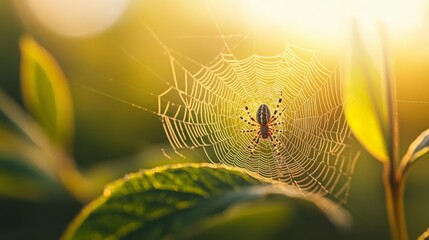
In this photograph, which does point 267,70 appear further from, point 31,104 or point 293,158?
point 31,104

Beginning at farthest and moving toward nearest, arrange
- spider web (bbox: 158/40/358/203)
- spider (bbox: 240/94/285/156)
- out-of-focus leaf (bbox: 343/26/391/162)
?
spider (bbox: 240/94/285/156)
spider web (bbox: 158/40/358/203)
out-of-focus leaf (bbox: 343/26/391/162)

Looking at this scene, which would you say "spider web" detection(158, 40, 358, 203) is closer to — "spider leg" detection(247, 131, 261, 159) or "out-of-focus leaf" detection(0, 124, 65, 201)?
"spider leg" detection(247, 131, 261, 159)

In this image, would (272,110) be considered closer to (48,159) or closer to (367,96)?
(48,159)

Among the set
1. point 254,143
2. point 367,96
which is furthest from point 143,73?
point 367,96

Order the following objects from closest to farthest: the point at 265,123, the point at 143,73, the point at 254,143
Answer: the point at 143,73, the point at 254,143, the point at 265,123

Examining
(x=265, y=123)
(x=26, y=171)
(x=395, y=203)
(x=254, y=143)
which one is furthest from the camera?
(x=265, y=123)

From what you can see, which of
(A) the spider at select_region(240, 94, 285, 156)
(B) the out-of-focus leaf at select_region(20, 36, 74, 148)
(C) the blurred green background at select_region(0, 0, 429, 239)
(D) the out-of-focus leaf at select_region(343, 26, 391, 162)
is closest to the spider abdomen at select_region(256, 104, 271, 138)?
(A) the spider at select_region(240, 94, 285, 156)

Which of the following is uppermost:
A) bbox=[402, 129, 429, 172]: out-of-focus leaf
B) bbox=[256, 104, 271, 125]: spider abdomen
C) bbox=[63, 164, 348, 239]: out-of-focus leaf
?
bbox=[256, 104, 271, 125]: spider abdomen
